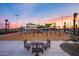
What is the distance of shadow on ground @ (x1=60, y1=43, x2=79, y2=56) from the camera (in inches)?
156

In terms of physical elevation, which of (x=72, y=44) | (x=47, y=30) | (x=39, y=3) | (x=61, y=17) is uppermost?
(x=39, y=3)

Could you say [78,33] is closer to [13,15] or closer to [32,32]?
[32,32]

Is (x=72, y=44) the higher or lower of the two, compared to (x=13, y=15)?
lower

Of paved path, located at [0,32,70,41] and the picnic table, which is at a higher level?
paved path, located at [0,32,70,41]

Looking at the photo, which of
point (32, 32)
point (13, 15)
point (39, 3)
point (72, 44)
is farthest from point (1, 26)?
point (72, 44)

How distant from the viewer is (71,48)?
400 cm

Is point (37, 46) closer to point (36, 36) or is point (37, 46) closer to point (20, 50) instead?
point (36, 36)

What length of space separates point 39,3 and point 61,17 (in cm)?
52

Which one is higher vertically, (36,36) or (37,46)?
(36,36)

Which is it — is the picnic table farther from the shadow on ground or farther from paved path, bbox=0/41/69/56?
the shadow on ground

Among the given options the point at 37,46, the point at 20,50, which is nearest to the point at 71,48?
the point at 37,46

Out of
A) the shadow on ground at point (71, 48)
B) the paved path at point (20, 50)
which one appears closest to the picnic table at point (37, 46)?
the paved path at point (20, 50)

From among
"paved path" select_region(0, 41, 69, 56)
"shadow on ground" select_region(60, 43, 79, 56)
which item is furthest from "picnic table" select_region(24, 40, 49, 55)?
"shadow on ground" select_region(60, 43, 79, 56)

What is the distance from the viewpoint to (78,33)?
398 centimetres
